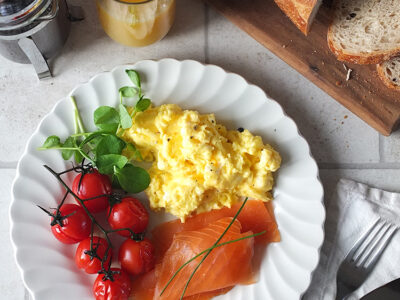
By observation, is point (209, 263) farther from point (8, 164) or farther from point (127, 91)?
point (8, 164)

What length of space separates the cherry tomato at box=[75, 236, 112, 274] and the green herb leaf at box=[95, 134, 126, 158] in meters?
0.25

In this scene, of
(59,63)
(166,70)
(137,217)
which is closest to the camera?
(137,217)

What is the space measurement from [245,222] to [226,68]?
542 millimetres

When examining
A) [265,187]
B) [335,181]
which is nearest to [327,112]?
[335,181]

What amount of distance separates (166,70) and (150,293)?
693mm

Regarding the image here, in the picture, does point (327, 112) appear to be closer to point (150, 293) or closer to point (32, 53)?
point (150, 293)

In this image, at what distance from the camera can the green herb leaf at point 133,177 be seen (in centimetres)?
180

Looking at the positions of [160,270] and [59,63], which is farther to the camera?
[59,63]

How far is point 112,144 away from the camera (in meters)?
1.80

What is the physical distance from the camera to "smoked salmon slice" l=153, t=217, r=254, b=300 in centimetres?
178

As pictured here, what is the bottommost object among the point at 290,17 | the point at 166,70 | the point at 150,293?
the point at 150,293

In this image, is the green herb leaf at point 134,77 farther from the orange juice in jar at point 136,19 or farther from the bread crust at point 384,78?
the bread crust at point 384,78

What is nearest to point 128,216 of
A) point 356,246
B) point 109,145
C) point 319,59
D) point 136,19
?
point 109,145

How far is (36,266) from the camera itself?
180 cm
